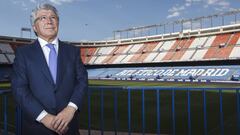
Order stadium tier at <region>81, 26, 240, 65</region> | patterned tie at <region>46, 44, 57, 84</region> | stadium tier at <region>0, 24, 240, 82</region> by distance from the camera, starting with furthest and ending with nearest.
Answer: stadium tier at <region>81, 26, 240, 65</region>
stadium tier at <region>0, 24, 240, 82</region>
patterned tie at <region>46, 44, 57, 84</region>

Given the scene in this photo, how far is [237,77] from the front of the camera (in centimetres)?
3381

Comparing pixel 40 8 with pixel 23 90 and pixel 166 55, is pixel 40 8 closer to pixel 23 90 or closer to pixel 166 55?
pixel 23 90

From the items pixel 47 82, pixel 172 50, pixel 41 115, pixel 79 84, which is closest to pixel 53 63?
pixel 47 82

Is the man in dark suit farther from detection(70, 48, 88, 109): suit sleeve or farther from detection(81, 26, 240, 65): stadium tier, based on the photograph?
detection(81, 26, 240, 65): stadium tier

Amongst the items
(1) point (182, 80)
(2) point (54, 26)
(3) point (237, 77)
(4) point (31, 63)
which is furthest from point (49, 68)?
(1) point (182, 80)

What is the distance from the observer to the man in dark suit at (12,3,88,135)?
3396 millimetres

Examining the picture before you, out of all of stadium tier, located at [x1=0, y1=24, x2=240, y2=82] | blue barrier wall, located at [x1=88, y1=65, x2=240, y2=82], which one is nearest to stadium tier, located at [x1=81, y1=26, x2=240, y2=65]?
stadium tier, located at [x1=0, y1=24, x2=240, y2=82]

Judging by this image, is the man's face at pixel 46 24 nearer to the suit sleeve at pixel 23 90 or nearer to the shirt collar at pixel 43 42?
the shirt collar at pixel 43 42

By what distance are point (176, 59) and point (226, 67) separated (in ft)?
30.9

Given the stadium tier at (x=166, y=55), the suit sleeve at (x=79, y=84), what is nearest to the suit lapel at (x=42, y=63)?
the suit sleeve at (x=79, y=84)

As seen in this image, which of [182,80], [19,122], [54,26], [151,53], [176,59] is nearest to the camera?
[54,26]

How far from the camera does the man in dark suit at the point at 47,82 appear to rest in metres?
3.40

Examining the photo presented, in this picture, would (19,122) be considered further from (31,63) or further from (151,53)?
(151,53)

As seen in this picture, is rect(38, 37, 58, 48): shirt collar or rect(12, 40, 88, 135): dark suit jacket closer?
rect(12, 40, 88, 135): dark suit jacket
